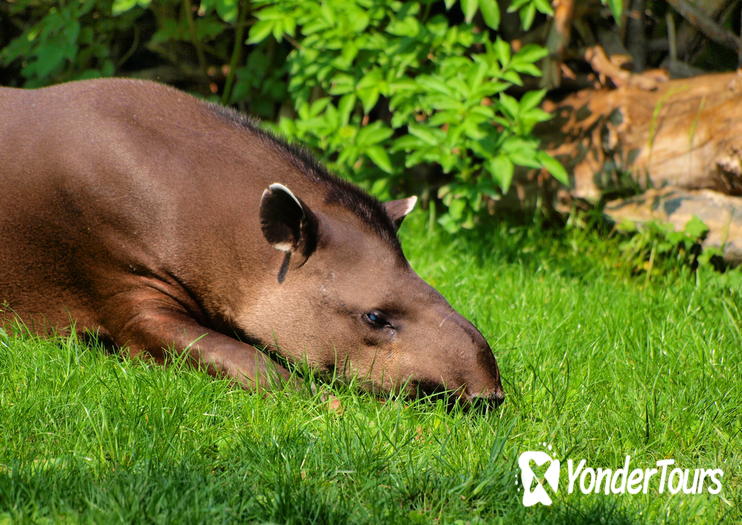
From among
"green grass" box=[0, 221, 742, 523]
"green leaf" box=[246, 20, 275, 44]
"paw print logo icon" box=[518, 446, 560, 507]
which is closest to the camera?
"green grass" box=[0, 221, 742, 523]

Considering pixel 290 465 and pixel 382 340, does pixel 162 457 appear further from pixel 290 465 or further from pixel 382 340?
pixel 382 340

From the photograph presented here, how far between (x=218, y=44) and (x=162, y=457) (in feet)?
16.9

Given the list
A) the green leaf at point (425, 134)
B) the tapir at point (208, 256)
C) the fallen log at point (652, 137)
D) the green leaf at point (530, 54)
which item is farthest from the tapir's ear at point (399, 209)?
the fallen log at point (652, 137)

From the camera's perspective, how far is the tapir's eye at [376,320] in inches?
151

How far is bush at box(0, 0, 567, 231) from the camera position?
5707mm

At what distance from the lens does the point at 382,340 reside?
3832 millimetres

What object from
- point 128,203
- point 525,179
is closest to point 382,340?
point 128,203

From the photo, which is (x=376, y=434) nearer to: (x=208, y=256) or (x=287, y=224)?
(x=287, y=224)

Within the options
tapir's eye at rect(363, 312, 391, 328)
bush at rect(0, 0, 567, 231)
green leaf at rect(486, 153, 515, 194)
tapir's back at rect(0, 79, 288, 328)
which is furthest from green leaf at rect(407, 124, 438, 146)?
tapir's eye at rect(363, 312, 391, 328)

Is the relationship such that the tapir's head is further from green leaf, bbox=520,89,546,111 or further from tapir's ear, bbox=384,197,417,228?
green leaf, bbox=520,89,546,111

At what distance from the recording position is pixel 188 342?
12.5ft

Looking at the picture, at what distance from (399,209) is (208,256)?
0.92 m

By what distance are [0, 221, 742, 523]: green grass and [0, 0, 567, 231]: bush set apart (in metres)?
1.32

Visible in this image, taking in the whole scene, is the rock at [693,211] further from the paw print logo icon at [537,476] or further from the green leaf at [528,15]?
the paw print logo icon at [537,476]
